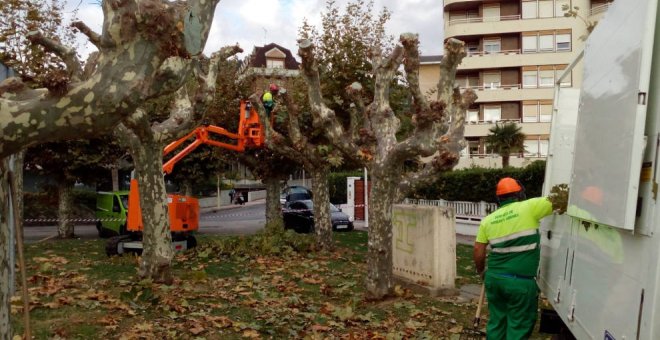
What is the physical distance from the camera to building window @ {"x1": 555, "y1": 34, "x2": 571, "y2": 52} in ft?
146

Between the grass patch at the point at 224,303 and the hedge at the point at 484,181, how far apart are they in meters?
13.6

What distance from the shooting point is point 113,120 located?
3840 mm

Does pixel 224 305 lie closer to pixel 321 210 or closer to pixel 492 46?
pixel 321 210

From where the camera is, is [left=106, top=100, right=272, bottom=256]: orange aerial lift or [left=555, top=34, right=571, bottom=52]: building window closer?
[left=106, top=100, right=272, bottom=256]: orange aerial lift

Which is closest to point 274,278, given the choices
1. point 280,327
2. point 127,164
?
point 280,327

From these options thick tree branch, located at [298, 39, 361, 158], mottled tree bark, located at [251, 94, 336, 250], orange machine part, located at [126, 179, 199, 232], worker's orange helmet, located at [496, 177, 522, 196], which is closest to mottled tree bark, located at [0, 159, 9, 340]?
worker's orange helmet, located at [496, 177, 522, 196]

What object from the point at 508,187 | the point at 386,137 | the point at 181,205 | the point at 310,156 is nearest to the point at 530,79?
the point at 310,156

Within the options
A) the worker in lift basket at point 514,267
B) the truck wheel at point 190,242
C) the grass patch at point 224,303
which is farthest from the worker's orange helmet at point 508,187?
the truck wheel at point 190,242

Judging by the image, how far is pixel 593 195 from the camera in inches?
145

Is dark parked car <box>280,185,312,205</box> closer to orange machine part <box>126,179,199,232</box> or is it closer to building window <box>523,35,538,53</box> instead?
orange machine part <box>126,179,199,232</box>

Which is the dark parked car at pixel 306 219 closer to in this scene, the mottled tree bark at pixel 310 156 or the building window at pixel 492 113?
the mottled tree bark at pixel 310 156

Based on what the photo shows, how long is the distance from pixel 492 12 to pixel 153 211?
1599 inches

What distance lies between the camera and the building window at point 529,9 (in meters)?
44.9

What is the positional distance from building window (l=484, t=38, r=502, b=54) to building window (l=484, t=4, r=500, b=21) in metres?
1.58
